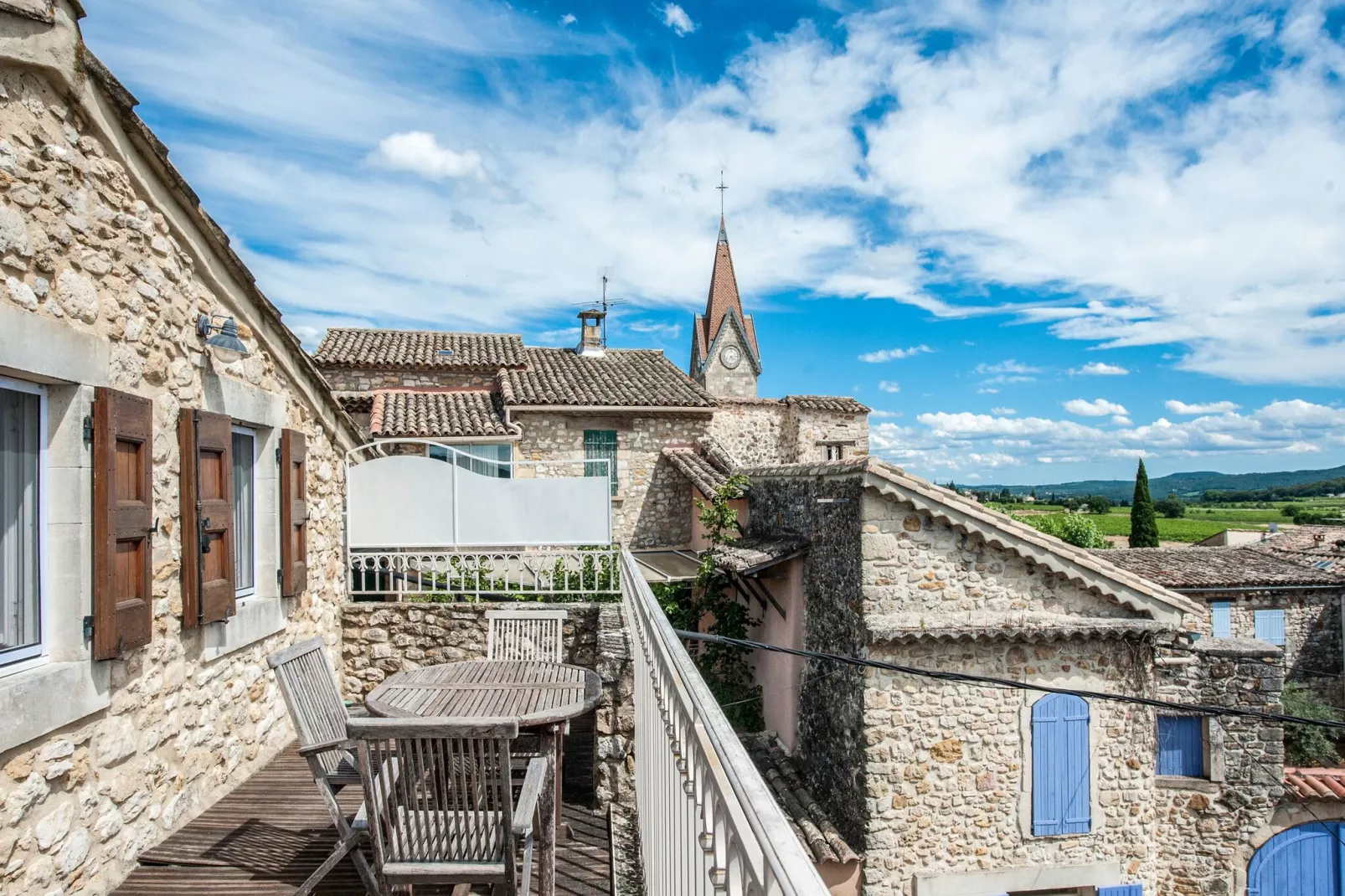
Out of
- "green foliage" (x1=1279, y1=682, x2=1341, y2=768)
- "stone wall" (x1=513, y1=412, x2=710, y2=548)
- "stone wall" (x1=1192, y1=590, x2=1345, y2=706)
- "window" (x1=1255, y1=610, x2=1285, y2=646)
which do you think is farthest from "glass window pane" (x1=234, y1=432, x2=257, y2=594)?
"window" (x1=1255, y1=610, x2=1285, y2=646)

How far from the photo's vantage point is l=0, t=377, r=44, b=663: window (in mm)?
3236

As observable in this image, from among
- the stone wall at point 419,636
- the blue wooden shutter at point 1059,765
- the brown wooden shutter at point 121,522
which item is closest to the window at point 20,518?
the brown wooden shutter at point 121,522

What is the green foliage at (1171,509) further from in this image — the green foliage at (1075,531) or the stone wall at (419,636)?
the stone wall at (419,636)

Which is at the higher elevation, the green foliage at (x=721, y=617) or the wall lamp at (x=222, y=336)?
the wall lamp at (x=222, y=336)

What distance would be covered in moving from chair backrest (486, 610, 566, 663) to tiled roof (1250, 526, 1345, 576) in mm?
21978

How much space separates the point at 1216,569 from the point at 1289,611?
1.76 metres

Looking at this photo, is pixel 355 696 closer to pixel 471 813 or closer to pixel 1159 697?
pixel 471 813

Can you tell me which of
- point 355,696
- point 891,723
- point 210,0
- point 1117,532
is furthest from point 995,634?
point 1117,532

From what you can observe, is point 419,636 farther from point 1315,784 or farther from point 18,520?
point 1315,784

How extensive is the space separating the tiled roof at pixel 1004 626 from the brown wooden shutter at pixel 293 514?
20.4ft

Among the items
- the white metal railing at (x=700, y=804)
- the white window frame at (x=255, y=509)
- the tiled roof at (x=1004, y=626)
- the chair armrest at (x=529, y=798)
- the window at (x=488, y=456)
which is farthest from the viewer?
the window at (x=488, y=456)

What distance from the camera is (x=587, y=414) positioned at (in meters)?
17.2

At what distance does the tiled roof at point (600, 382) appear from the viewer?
16.9 meters

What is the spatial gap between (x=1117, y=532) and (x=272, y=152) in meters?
49.9
